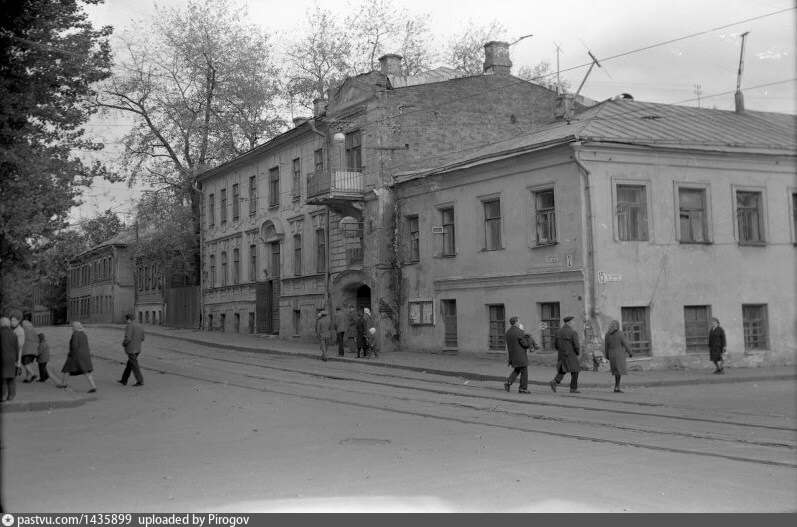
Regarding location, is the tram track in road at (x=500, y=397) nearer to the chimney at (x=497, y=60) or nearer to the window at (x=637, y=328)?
the window at (x=637, y=328)

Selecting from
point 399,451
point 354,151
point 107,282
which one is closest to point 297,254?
point 354,151

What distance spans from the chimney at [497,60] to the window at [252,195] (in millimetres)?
15338

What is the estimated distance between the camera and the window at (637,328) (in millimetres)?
22844

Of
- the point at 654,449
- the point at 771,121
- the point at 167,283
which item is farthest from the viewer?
the point at 167,283

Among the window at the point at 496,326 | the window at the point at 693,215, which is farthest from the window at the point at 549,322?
the window at the point at 693,215

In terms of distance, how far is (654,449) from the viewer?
9.88 m

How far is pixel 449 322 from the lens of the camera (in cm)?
2822

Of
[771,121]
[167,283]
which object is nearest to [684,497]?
[771,121]

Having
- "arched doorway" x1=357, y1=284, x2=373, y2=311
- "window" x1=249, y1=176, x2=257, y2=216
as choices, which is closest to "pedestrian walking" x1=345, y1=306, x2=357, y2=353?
"arched doorway" x1=357, y1=284, x2=373, y2=311

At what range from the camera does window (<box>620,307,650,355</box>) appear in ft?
74.9

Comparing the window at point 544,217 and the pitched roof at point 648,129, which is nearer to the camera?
the pitched roof at point 648,129

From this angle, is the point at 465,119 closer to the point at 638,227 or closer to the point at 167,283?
the point at 638,227

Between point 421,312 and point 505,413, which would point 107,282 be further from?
point 505,413
